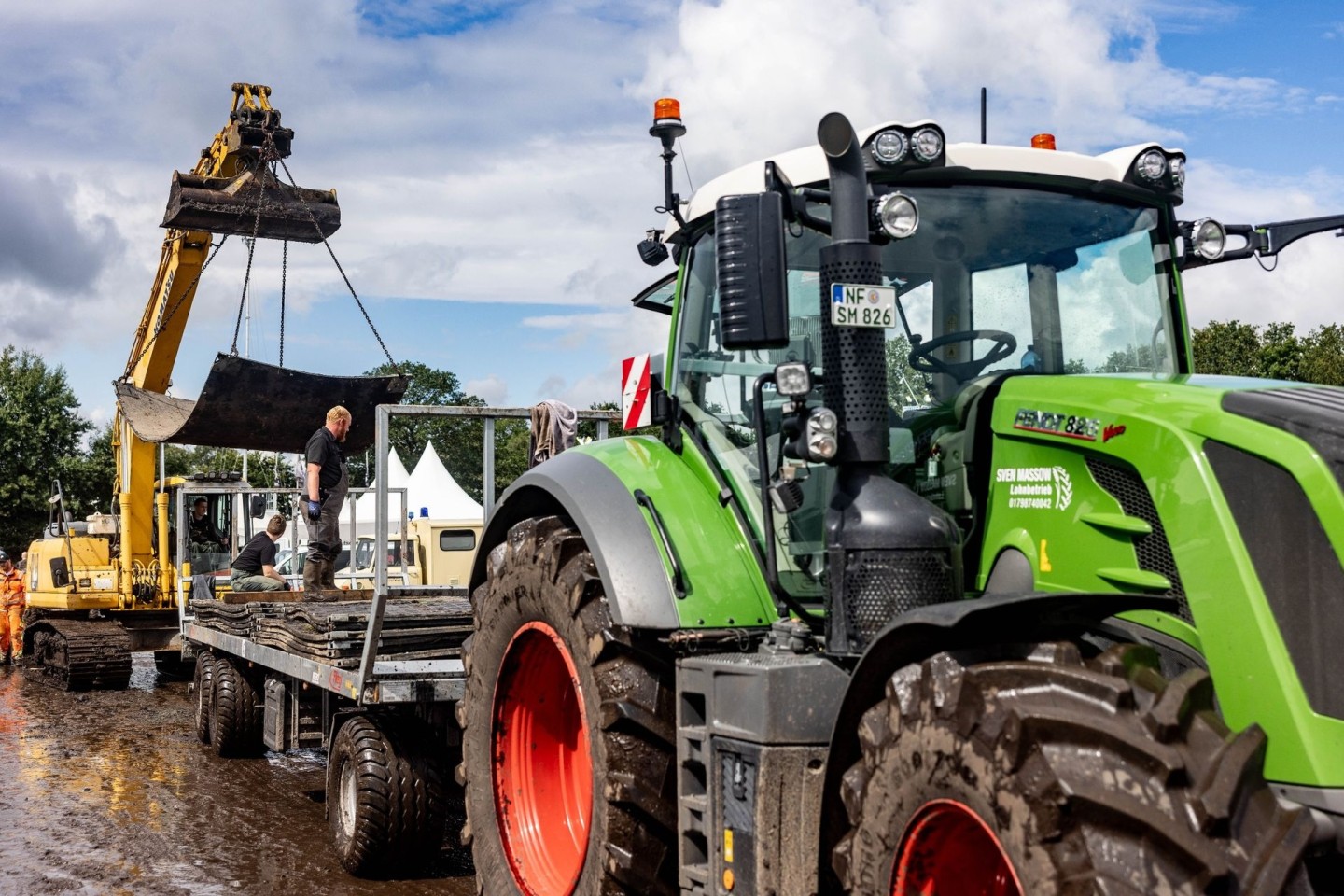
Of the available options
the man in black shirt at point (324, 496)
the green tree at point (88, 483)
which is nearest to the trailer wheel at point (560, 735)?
the man in black shirt at point (324, 496)

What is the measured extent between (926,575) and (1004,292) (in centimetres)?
112

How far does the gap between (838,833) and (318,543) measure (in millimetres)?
7422

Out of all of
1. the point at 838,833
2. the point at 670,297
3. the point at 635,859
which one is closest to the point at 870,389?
the point at 838,833

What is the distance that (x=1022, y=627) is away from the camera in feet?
10.6

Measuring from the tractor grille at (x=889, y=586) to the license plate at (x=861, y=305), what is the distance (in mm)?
651

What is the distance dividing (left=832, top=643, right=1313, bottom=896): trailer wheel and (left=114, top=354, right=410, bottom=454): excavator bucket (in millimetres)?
10636

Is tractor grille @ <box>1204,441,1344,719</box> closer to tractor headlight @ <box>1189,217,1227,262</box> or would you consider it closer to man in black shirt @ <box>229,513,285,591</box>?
tractor headlight @ <box>1189,217,1227,262</box>

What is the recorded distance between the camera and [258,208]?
1353 centimetres

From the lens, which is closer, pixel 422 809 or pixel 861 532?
pixel 861 532

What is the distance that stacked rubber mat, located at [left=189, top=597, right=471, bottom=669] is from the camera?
7.18m

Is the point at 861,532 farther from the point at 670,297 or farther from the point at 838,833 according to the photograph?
the point at 670,297

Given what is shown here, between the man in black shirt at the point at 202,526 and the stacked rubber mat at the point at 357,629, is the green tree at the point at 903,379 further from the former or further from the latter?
the man in black shirt at the point at 202,526

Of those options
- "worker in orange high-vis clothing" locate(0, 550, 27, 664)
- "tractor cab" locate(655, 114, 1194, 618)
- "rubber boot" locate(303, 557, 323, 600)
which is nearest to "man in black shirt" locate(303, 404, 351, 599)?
"rubber boot" locate(303, 557, 323, 600)

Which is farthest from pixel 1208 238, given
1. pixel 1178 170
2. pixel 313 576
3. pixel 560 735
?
pixel 313 576
